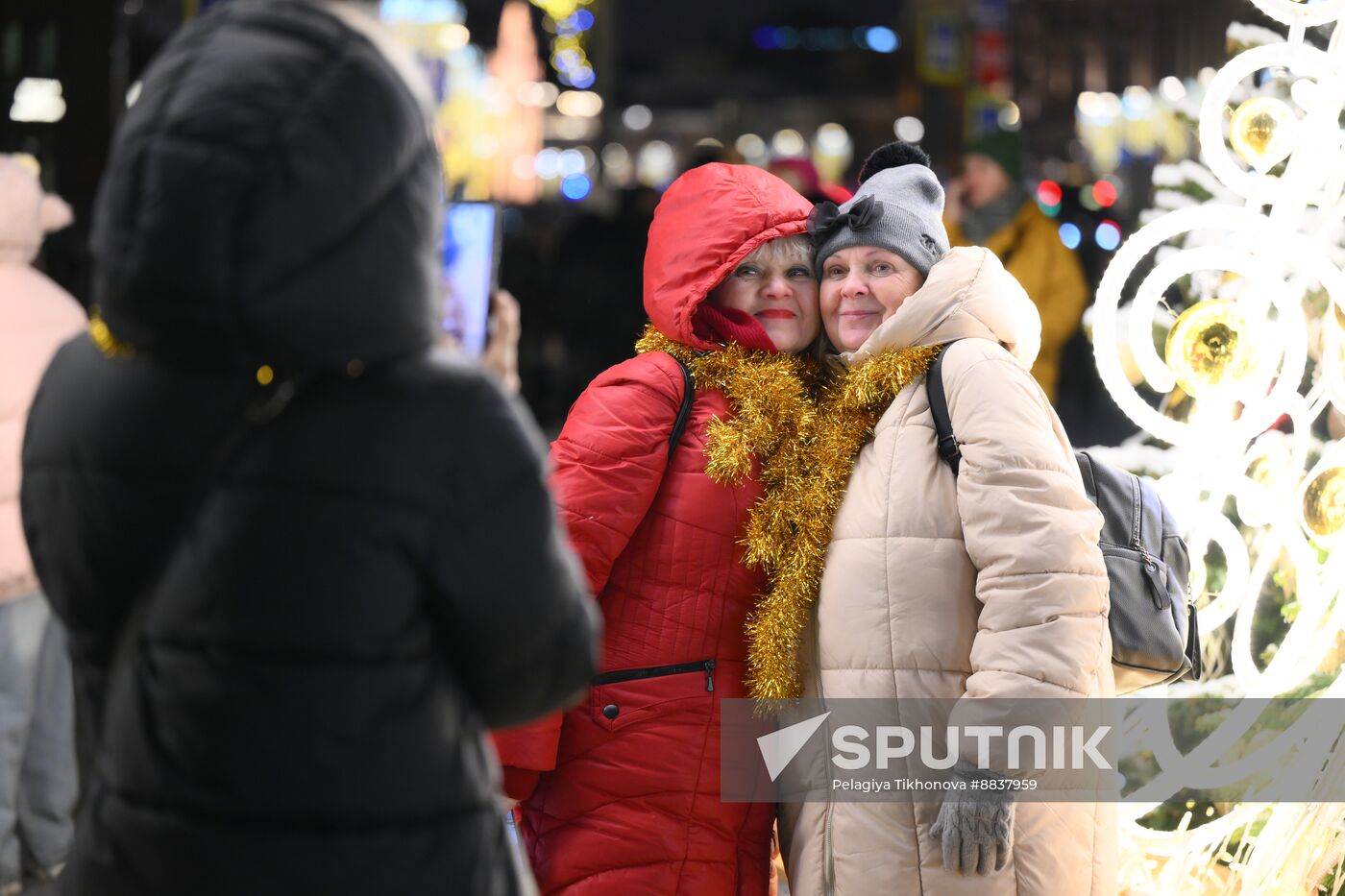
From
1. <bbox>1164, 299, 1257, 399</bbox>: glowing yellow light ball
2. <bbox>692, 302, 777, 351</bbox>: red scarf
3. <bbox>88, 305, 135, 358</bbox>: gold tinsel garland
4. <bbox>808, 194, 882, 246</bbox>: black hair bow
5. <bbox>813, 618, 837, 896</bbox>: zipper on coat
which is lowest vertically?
<bbox>813, 618, 837, 896</bbox>: zipper on coat

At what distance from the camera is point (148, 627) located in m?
1.73

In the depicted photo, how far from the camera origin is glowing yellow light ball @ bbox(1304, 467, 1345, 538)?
3.83m

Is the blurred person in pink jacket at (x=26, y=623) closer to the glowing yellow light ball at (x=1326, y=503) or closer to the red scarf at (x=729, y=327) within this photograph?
the red scarf at (x=729, y=327)

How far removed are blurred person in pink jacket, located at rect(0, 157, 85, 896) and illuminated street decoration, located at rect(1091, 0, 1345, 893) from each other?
10.5ft

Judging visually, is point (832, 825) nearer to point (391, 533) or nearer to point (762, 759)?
point (762, 759)

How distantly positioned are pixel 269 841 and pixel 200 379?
21.0 inches

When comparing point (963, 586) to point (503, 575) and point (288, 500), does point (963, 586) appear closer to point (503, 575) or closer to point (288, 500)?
point (503, 575)

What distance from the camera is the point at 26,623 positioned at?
4.84 metres

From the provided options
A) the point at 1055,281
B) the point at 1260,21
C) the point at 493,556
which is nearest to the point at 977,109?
the point at 1055,281

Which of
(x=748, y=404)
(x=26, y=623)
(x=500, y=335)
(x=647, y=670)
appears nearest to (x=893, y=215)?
(x=748, y=404)

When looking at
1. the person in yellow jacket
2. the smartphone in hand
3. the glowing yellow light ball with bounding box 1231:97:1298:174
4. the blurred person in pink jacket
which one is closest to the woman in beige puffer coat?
the glowing yellow light ball with bounding box 1231:97:1298:174

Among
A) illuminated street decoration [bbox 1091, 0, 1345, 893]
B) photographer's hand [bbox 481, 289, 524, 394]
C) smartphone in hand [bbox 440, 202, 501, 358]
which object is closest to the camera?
illuminated street decoration [bbox 1091, 0, 1345, 893]

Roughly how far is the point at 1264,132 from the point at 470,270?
2730 millimetres

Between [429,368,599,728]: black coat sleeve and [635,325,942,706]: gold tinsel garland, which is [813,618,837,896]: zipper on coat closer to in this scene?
[635,325,942,706]: gold tinsel garland
